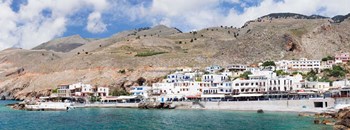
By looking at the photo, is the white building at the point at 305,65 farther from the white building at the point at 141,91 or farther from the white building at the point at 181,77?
the white building at the point at 141,91

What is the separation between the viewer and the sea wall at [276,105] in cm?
7062

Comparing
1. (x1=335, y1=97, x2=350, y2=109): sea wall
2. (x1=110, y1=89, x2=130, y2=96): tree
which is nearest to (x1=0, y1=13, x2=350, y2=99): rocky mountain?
(x1=110, y1=89, x2=130, y2=96): tree

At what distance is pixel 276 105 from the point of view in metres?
74.9

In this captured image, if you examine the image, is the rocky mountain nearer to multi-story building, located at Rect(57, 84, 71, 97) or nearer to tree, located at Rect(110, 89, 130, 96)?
tree, located at Rect(110, 89, 130, 96)

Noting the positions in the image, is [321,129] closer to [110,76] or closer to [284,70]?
[284,70]

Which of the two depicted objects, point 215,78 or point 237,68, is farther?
point 237,68

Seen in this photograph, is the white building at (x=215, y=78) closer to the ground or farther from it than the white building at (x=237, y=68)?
closer to the ground

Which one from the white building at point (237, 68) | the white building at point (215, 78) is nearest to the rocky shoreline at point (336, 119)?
the white building at point (215, 78)

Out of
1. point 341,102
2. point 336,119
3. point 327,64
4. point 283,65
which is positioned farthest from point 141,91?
point 336,119

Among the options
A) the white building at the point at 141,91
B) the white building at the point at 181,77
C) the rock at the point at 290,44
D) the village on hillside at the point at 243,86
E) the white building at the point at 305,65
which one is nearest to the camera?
the village on hillside at the point at 243,86

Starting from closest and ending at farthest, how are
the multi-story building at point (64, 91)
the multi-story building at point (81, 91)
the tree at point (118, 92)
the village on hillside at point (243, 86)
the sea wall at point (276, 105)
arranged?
the sea wall at point (276, 105) < the village on hillside at point (243, 86) < the tree at point (118, 92) < the multi-story building at point (81, 91) < the multi-story building at point (64, 91)

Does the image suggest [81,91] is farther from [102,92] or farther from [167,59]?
[167,59]

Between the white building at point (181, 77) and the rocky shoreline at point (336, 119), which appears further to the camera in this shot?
the white building at point (181, 77)

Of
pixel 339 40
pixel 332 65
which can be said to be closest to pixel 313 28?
pixel 339 40
